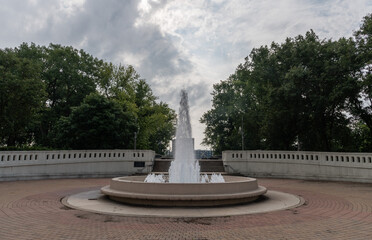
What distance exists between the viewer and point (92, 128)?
2655 centimetres

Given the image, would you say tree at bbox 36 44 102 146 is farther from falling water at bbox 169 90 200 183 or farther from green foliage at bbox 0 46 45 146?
falling water at bbox 169 90 200 183

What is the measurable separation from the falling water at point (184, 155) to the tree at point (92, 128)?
12878 millimetres

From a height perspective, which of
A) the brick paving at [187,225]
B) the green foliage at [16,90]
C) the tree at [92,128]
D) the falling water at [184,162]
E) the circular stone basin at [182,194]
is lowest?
the brick paving at [187,225]

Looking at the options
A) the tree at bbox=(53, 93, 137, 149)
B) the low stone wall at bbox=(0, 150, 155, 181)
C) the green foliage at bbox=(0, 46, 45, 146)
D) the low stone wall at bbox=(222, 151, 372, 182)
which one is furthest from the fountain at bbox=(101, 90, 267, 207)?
the green foliage at bbox=(0, 46, 45, 146)

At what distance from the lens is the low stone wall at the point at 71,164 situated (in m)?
18.7

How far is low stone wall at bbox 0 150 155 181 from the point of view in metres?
18.7

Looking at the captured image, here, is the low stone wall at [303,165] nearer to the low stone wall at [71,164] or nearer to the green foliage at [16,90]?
the low stone wall at [71,164]

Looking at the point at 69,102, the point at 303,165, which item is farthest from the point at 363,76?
the point at 69,102

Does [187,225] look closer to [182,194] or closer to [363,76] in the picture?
[182,194]

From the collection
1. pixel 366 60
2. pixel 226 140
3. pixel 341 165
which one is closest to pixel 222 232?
pixel 341 165

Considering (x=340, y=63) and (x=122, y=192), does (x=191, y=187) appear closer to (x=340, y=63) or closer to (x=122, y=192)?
(x=122, y=192)

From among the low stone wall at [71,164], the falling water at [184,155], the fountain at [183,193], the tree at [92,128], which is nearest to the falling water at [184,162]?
the falling water at [184,155]

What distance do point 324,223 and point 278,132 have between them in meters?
20.8

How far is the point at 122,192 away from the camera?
32.0 ft
